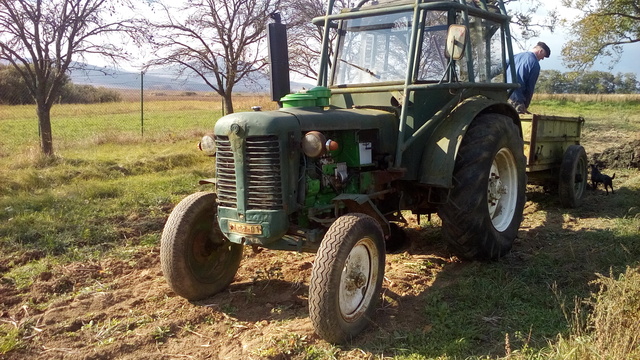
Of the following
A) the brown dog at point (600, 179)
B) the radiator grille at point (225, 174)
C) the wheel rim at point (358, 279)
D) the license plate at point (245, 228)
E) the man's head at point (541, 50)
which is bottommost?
the wheel rim at point (358, 279)

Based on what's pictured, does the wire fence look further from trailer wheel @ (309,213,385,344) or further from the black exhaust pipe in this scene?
trailer wheel @ (309,213,385,344)

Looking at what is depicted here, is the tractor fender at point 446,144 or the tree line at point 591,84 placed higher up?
the tree line at point 591,84

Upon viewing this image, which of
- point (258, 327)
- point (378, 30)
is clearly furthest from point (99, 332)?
point (378, 30)

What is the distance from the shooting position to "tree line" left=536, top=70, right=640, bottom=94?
50181 millimetres

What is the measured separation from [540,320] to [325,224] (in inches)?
64.6

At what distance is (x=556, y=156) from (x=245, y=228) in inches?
202

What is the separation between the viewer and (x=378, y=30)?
4961 mm

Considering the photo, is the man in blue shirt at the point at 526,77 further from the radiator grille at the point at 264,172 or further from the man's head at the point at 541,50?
the radiator grille at the point at 264,172

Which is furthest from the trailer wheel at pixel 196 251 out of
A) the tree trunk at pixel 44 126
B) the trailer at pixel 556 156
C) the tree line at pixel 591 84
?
the tree line at pixel 591 84

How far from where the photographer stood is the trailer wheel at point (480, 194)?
4.45m

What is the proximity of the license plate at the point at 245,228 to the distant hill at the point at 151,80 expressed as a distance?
7.73 meters

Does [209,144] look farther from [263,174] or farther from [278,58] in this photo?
[278,58]

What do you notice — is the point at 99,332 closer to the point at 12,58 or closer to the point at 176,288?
the point at 176,288

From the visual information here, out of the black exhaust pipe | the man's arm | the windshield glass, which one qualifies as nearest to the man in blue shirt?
the man's arm
